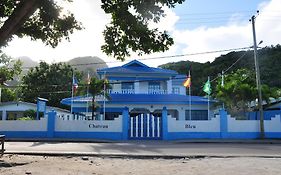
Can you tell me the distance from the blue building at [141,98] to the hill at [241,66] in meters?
17.4

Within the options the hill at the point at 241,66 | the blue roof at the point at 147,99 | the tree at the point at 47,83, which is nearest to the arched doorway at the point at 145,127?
the blue roof at the point at 147,99

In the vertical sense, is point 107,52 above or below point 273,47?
below

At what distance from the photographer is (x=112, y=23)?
10.3 metres

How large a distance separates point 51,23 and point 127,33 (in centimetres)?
276

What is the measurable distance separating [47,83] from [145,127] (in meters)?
29.8

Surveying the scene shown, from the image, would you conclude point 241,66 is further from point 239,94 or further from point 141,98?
point 239,94

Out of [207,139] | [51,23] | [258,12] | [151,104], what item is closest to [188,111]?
[151,104]

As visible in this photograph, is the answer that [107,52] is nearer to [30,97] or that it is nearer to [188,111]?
[188,111]

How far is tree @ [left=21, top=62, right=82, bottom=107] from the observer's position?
5028 cm

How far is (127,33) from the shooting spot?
32.2ft

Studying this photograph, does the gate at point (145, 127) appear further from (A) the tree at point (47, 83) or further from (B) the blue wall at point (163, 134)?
(A) the tree at point (47, 83)

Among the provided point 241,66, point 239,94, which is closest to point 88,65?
point 241,66

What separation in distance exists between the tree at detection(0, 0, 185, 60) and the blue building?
778 inches

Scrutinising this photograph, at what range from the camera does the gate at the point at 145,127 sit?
24.3 metres
